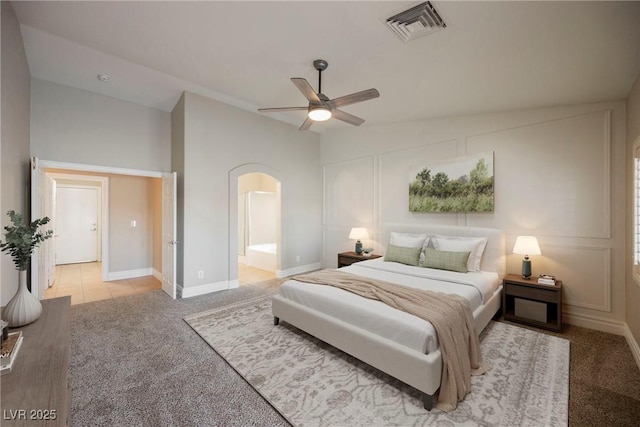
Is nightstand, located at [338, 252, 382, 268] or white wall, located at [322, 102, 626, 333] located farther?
nightstand, located at [338, 252, 382, 268]

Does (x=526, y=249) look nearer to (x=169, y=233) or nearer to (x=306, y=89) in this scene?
(x=306, y=89)

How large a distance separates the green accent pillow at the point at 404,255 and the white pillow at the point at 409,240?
150 mm

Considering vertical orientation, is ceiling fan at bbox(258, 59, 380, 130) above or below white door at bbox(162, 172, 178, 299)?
above

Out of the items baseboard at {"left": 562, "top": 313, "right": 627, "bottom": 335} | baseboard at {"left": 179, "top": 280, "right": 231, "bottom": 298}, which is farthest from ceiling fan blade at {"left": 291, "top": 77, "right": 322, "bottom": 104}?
baseboard at {"left": 562, "top": 313, "right": 627, "bottom": 335}

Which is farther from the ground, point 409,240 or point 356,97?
point 356,97

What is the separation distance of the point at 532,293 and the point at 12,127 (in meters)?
5.66

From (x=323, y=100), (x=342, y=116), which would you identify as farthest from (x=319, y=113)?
(x=342, y=116)

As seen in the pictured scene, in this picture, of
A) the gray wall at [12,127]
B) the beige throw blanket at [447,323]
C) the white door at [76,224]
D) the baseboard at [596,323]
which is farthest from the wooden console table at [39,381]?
the white door at [76,224]

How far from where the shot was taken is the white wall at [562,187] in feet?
10.2

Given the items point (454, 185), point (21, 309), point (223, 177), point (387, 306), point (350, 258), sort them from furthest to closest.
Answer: point (350, 258), point (223, 177), point (454, 185), point (387, 306), point (21, 309)

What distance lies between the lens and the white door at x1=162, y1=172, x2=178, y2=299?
4309 millimetres

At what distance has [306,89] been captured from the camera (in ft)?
8.75

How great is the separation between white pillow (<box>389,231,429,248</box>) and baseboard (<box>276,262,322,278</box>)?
2.26 meters

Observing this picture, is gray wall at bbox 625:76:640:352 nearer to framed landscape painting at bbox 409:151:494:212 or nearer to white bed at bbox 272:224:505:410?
white bed at bbox 272:224:505:410
